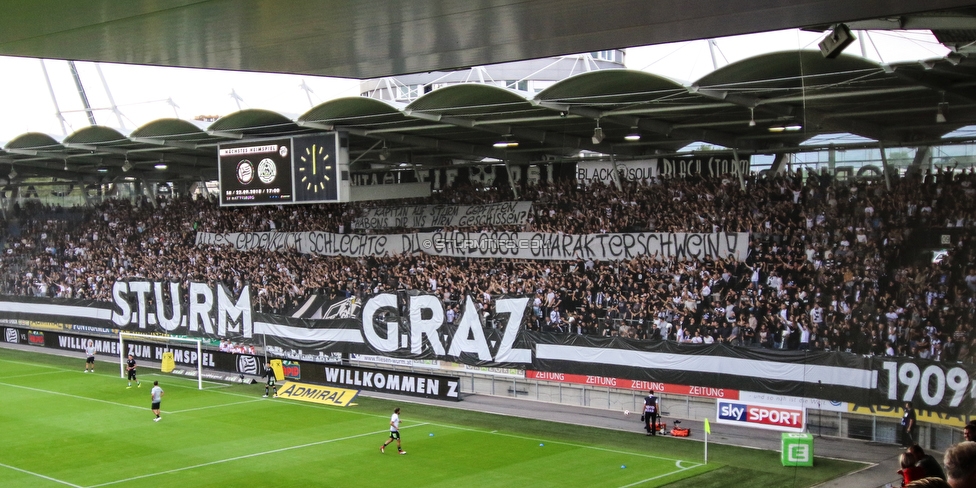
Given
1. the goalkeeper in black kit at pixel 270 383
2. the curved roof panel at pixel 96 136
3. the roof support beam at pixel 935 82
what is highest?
the curved roof panel at pixel 96 136

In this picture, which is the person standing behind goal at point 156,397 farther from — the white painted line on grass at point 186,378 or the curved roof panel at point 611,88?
the curved roof panel at point 611,88

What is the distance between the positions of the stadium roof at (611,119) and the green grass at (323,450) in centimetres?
842

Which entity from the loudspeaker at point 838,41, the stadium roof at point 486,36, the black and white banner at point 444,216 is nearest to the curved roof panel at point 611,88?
the stadium roof at point 486,36

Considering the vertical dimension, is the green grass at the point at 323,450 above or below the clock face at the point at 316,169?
below

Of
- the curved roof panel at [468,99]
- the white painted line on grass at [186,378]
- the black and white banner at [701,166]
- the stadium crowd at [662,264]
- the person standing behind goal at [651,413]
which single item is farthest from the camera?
the white painted line on grass at [186,378]

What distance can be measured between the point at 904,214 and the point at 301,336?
30.3 meters

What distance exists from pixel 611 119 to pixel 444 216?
12.6 metres

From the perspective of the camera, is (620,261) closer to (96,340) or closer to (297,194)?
(297,194)

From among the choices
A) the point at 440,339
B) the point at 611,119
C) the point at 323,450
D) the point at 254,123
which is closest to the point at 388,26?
the point at 323,450

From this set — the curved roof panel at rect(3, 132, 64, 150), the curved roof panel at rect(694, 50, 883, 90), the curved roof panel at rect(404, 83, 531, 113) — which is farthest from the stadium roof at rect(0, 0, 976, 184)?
the curved roof panel at rect(3, 132, 64, 150)

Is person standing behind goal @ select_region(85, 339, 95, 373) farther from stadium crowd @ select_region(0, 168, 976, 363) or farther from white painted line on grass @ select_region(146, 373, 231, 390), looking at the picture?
stadium crowd @ select_region(0, 168, 976, 363)

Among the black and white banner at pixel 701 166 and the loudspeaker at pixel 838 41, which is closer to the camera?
the loudspeaker at pixel 838 41

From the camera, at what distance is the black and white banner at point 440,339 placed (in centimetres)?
2467

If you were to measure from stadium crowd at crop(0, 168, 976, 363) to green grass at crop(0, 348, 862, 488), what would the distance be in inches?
172
